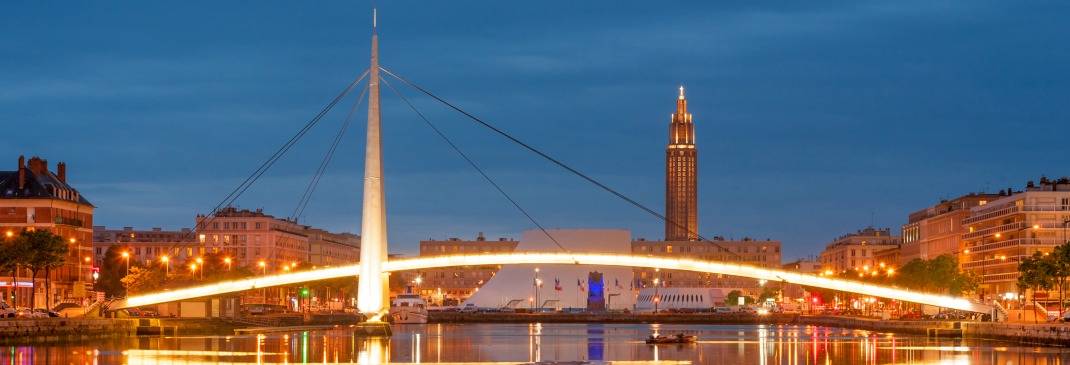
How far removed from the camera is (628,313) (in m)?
174

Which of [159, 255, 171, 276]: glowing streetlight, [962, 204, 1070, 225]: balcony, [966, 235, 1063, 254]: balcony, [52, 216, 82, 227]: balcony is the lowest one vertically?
[159, 255, 171, 276]: glowing streetlight

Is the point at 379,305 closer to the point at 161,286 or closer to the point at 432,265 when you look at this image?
the point at 432,265

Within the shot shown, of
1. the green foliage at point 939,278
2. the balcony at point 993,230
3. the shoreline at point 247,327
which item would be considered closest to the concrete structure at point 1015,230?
the balcony at point 993,230

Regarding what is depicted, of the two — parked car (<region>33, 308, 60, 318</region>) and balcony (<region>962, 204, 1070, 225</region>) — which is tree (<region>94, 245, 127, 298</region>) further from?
balcony (<region>962, 204, 1070, 225</region>)

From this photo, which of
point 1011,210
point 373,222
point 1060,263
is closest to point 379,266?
point 373,222

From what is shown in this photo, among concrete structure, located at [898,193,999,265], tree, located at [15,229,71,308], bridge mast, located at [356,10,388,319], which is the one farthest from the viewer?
concrete structure, located at [898,193,999,265]

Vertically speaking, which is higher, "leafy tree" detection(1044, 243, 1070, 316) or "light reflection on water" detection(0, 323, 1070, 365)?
"leafy tree" detection(1044, 243, 1070, 316)

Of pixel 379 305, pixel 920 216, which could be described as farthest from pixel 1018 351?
pixel 920 216

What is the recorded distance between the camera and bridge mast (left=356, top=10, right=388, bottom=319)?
78.7 meters

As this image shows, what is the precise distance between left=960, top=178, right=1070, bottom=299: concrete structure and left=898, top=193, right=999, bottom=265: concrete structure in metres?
8.41

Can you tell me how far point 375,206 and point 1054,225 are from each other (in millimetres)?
74755

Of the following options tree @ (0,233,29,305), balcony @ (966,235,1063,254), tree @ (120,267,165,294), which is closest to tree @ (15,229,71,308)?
tree @ (0,233,29,305)

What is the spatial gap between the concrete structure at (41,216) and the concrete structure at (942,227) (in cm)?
7881

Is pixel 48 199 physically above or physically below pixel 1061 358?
above
